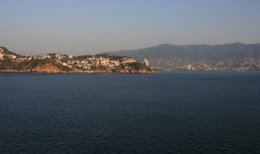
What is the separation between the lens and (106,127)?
5653 centimetres

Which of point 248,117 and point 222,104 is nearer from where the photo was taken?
point 248,117

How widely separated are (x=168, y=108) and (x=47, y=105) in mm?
31392

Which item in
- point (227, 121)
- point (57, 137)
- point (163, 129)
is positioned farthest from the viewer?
point (227, 121)

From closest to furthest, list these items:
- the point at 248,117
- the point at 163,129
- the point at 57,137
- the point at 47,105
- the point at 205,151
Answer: the point at 205,151 → the point at 57,137 → the point at 163,129 → the point at 248,117 → the point at 47,105

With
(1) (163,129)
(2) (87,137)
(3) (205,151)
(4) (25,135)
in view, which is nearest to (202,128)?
(1) (163,129)

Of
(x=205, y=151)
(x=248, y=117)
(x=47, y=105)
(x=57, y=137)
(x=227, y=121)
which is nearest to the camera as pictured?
(x=205, y=151)

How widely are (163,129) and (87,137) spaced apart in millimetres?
13603

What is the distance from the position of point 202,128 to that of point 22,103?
5132 centimetres

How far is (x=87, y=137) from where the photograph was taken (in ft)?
163

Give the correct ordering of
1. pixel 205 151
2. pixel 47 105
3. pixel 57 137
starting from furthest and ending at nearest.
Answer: pixel 47 105
pixel 57 137
pixel 205 151

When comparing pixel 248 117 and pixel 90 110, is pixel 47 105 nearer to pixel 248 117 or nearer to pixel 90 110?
pixel 90 110

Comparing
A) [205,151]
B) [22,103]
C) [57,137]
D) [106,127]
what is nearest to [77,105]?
[22,103]

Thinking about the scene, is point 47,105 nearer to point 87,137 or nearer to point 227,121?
point 87,137

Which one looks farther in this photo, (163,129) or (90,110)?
(90,110)
